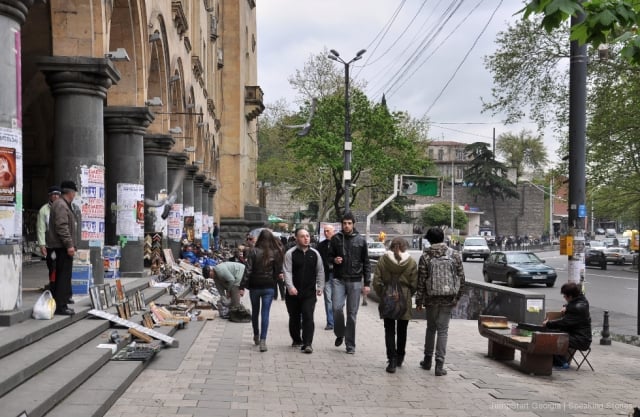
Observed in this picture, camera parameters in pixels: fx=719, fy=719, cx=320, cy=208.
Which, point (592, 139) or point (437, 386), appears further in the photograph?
point (592, 139)

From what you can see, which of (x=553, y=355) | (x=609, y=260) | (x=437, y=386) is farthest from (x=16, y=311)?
(x=609, y=260)

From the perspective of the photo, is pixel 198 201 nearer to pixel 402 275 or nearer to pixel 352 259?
pixel 352 259

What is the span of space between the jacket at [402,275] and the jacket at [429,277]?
9 centimetres

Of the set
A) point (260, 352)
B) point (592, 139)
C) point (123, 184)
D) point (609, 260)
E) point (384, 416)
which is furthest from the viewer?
point (609, 260)

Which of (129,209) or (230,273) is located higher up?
(129,209)

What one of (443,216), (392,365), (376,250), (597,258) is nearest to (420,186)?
(392,365)

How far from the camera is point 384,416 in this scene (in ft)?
21.3

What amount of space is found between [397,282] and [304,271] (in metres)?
1.64

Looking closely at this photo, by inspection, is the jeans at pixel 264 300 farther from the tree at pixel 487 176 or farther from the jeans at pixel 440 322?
the tree at pixel 487 176

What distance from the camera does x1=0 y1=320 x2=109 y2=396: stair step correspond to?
18.9 ft

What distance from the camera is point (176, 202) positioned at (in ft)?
75.6

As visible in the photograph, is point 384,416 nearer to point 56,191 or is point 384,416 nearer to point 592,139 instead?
point 56,191

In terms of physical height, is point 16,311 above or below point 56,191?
below

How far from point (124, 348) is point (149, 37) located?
30.1 ft
